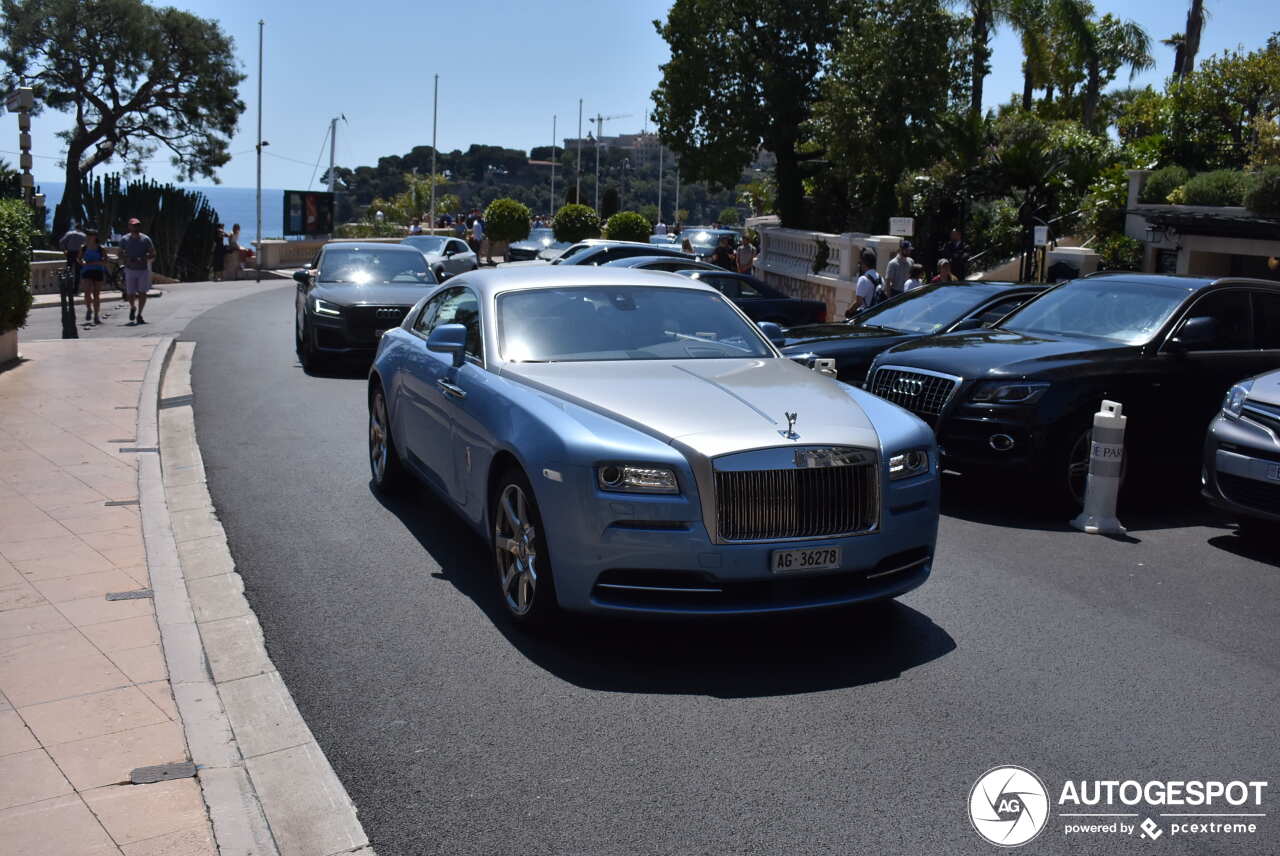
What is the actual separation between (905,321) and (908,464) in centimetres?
655

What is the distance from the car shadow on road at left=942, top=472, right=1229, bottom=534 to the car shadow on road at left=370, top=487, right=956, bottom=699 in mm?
2687

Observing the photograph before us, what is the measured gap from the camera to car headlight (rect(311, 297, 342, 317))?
16.1 meters

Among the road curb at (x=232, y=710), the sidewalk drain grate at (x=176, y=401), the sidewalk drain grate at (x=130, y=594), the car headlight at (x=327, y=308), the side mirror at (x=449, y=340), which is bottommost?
the road curb at (x=232, y=710)

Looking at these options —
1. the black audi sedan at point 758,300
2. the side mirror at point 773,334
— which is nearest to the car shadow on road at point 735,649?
the side mirror at point 773,334

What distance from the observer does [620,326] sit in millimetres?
7270

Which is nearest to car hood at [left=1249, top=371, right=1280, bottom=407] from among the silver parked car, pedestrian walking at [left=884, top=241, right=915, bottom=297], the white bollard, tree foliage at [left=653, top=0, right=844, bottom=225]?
the white bollard

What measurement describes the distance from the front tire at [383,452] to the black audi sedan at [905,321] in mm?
3822

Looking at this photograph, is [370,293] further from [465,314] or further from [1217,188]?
[1217,188]

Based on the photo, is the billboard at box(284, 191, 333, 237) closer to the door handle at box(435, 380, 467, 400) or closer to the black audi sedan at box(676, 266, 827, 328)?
the black audi sedan at box(676, 266, 827, 328)

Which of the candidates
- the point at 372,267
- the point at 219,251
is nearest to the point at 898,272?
the point at 372,267

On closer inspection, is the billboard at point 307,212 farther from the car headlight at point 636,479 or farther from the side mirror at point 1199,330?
the car headlight at point 636,479

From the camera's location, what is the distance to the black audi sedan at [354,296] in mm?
16031

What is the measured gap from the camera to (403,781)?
14.8ft

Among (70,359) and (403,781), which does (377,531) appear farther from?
(70,359)
